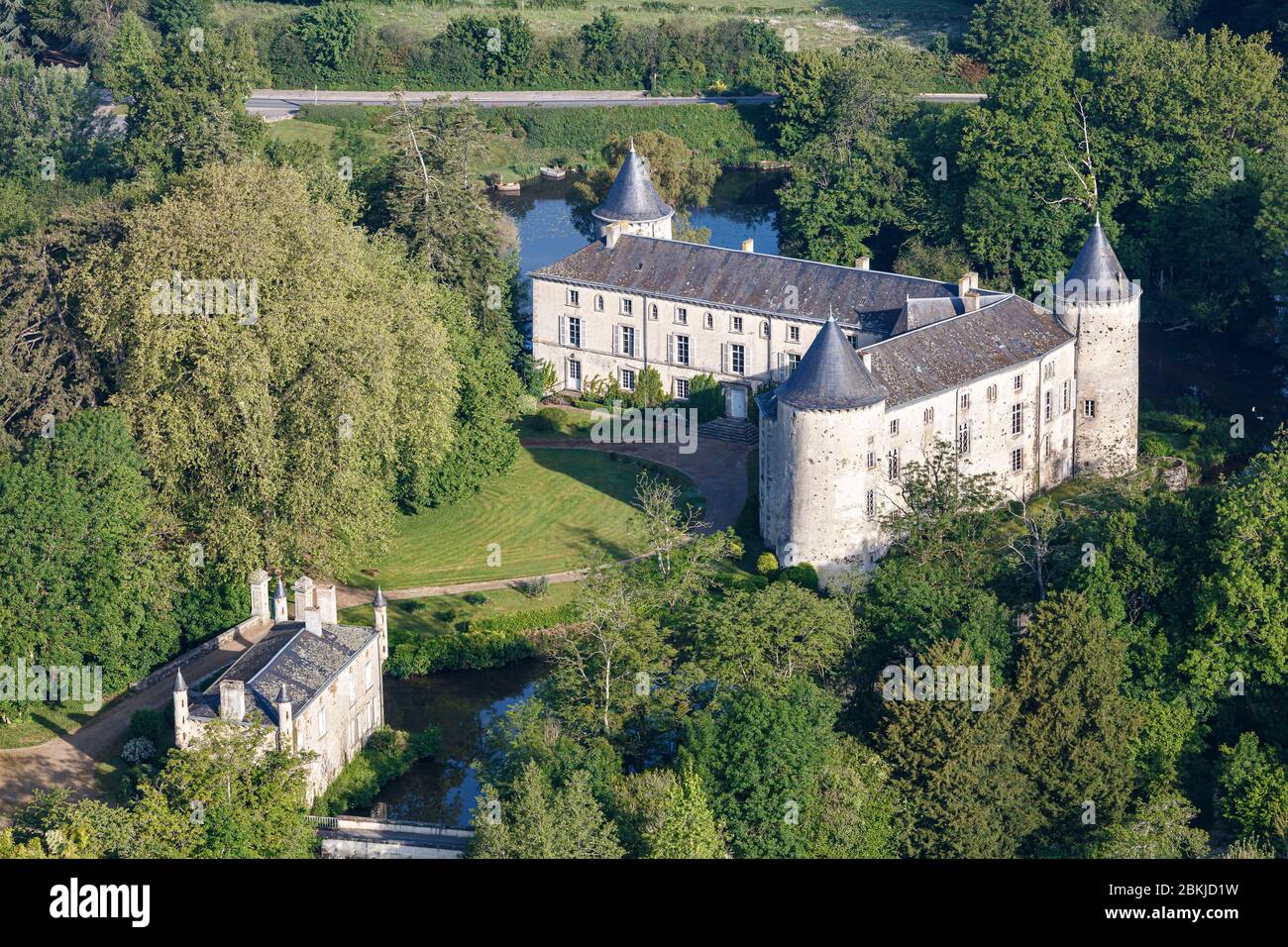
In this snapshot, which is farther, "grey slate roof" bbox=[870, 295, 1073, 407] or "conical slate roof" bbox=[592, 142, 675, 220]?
"conical slate roof" bbox=[592, 142, 675, 220]

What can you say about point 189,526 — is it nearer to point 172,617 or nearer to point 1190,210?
point 172,617

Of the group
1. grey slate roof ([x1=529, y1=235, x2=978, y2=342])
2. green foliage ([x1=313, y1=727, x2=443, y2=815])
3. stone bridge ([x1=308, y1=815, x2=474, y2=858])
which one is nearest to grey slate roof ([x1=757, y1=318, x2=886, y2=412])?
grey slate roof ([x1=529, y1=235, x2=978, y2=342])

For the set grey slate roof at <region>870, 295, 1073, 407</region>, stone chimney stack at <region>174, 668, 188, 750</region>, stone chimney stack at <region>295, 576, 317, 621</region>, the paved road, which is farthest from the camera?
the paved road

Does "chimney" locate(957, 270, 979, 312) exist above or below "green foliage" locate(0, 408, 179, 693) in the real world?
above

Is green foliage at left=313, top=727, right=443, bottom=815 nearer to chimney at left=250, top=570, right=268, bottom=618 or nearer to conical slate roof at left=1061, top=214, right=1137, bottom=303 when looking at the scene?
chimney at left=250, top=570, right=268, bottom=618

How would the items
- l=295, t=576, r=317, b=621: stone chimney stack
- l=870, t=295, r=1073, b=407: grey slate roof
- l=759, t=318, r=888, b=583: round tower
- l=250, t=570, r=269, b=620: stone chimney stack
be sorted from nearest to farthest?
1. l=295, t=576, r=317, b=621: stone chimney stack
2. l=250, t=570, r=269, b=620: stone chimney stack
3. l=759, t=318, r=888, b=583: round tower
4. l=870, t=295, r=1073, b=407: grey slate roof

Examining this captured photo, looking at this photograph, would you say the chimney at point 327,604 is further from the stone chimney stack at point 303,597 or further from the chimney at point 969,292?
the chimney at point 969,292

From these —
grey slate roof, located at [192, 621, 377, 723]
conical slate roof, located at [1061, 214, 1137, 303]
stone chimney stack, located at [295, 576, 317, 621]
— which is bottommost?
grey slate roof, located at [192, 621, 377, 723]
